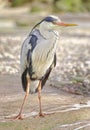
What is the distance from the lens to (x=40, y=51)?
29.2 feet

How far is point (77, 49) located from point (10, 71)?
8213 mm

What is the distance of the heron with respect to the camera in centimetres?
884

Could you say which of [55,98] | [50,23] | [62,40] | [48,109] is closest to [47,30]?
[50,23]

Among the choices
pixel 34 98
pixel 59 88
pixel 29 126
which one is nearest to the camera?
pixel 29 126

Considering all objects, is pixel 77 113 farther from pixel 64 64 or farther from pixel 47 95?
pixel 64 64

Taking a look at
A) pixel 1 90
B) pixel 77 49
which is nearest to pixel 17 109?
pixel 1 90

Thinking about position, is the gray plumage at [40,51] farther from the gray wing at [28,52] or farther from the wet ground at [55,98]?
the wet ground at [55,98]

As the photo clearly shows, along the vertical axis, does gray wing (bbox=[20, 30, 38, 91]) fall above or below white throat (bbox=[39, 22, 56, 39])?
below

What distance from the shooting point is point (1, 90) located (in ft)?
37.9

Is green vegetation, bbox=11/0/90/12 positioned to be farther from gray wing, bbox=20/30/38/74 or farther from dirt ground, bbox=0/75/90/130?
gray wing, bbox=20/30/38/74

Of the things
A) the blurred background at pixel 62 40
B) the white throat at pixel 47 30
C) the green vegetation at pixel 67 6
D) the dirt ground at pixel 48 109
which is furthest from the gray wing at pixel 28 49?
the green vegetation at pixel 67 6

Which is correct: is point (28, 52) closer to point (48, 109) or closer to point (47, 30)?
point (47, 30)

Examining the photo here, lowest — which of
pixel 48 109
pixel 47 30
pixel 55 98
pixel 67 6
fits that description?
pixel 67 6

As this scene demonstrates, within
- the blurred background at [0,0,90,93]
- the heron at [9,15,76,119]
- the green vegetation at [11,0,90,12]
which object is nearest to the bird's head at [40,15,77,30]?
the heron at [9,15,76,119]
